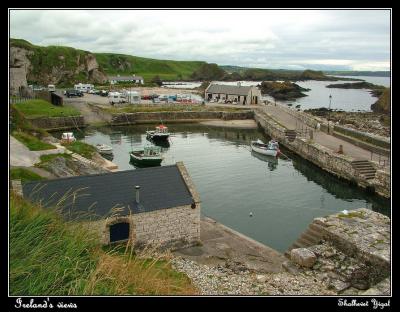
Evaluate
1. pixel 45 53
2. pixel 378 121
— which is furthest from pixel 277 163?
pixel 45 53

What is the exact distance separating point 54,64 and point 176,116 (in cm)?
5967

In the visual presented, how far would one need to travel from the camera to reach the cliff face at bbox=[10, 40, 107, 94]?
10512 cm

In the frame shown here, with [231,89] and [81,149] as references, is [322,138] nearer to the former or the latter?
[81,149]

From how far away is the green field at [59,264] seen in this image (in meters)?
6.30

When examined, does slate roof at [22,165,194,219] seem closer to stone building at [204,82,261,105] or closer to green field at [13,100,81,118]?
green field at [13,100,81,118]

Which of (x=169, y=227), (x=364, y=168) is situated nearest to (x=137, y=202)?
(x=169, y=227)

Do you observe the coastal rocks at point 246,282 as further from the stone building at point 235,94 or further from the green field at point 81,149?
the stone building at point 235,94

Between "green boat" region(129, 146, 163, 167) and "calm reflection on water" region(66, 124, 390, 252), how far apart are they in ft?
3.41

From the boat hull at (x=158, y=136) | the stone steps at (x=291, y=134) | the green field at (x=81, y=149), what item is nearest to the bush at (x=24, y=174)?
the green field at (x=81, y=149)

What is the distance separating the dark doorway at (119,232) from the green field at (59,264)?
843cm

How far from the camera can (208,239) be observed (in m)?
19.2
